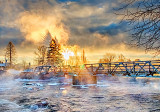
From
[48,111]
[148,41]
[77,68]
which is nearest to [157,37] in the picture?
[148,41]

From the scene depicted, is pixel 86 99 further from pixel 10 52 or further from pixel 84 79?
pixel 10 52

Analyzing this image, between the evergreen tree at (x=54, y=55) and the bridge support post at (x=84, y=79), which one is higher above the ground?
the evergreen tree at (x=54, y=55)

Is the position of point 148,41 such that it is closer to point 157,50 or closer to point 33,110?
point 157,50

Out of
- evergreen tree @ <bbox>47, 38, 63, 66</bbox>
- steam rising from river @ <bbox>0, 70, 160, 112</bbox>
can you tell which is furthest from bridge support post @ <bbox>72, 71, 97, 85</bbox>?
evergreen tree @ <bbox>47, 38, 63, 66</bbox>

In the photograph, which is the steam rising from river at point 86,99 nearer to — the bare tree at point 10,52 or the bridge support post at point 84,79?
the bridge support post at point 84,79

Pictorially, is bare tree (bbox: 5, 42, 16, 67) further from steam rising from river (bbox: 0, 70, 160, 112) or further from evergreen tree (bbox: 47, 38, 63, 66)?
steam rising from river (bbox: 0, 70, 160, 112)

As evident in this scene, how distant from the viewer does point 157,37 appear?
5.24 metres

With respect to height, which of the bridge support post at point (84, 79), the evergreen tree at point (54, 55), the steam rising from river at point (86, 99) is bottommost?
the steam rising from river at point (86, 99)

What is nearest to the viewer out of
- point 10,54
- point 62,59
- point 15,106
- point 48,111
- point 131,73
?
point 48,111

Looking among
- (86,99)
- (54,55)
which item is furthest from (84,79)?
(54,55)

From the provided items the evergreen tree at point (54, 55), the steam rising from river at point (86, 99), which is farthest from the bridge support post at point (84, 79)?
the evergreen tree at point (54, 55)

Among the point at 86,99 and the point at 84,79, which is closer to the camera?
the point at 86,99

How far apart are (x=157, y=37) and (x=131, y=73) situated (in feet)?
59.2

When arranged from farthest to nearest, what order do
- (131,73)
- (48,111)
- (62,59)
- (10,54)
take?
(10,54)
(62,59)
(131,73)
(48,111)
